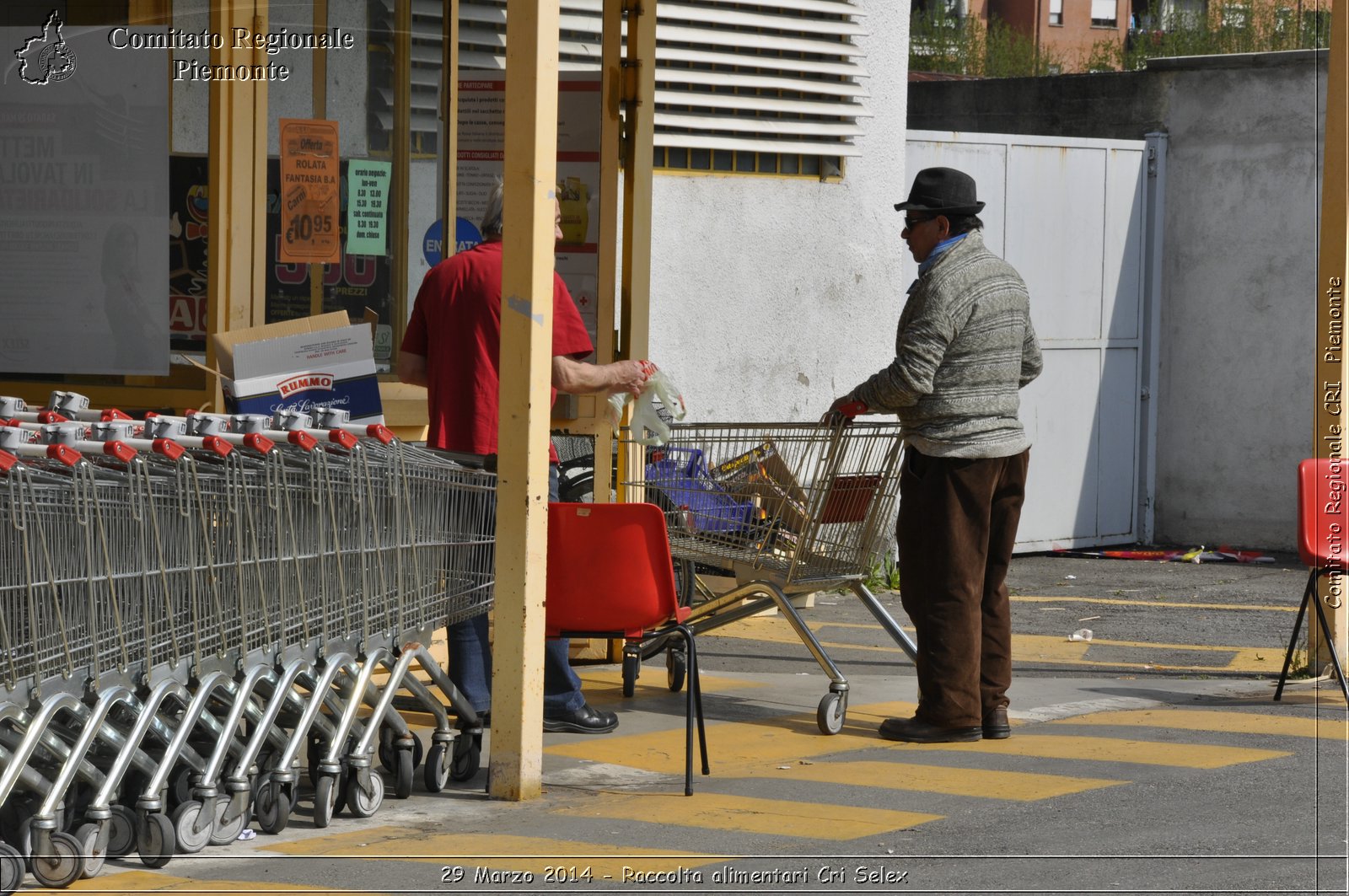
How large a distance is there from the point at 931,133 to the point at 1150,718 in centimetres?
572

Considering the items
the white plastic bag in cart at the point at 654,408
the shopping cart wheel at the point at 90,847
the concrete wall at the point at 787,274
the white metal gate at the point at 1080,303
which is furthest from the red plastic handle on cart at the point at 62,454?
the white metal gate at the point at 1080,303

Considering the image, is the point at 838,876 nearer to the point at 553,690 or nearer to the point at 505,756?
the point at 505,756

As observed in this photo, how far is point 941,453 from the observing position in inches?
275

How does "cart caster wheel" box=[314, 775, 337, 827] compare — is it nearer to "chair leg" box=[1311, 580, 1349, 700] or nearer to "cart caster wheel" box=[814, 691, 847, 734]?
"cart caster wheel" box=[814, 691, 847, 734]

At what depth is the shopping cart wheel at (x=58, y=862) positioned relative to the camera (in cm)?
496

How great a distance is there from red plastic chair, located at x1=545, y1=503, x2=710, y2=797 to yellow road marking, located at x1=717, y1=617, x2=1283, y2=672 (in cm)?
336

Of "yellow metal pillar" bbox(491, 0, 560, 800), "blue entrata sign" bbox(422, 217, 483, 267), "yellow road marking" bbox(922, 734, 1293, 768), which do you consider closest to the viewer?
"yellow metal pillar" bbox(491, 0, 560, 800)

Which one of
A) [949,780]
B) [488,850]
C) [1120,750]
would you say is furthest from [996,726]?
[488,850]

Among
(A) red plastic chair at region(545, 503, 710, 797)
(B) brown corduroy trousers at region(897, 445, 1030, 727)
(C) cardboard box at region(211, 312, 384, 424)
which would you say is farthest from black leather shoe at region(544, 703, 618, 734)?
(C) cardboard box at region(211, 312, 384, 424)

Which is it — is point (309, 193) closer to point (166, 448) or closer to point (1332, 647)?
point (166, 448)


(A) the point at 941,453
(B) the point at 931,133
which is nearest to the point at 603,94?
(A) the point at 941,453

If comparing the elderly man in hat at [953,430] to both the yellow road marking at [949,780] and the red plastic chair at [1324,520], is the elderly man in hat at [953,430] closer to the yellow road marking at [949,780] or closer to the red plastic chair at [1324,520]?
the yellow road marking at [949,780]

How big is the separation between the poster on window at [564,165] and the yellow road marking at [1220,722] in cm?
310

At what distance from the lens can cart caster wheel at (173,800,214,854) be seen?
5.29m
